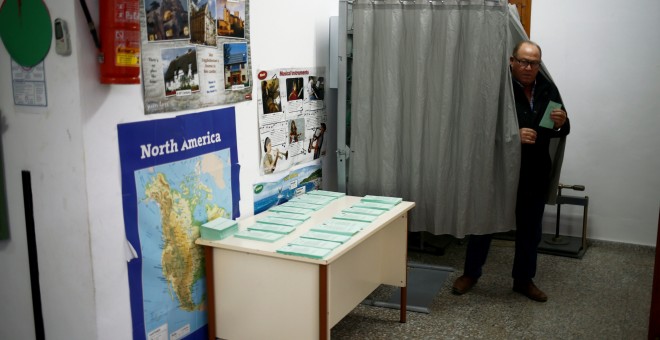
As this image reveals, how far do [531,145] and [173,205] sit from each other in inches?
78.1

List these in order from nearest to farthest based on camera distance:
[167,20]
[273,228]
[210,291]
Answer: [167,20]
[210,291]
[273,228]

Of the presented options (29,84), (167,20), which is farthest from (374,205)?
(29,84)

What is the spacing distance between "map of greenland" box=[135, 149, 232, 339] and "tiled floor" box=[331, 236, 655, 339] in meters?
0.82

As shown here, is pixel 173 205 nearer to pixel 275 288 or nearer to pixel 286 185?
pixel 275 288

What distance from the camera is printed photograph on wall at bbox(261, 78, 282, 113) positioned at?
2961 millimetres

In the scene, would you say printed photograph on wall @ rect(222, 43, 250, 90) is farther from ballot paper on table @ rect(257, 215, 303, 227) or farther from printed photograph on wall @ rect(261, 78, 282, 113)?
ballot paper on table @ rect(257, 215, 303, 227)

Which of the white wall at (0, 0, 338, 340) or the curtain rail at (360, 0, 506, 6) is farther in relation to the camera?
the curtain rail at (360, 0, 506, 6)

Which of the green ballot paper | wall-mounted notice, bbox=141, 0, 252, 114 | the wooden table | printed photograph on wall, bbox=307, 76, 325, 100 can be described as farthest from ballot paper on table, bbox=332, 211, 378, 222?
the green ballot paper

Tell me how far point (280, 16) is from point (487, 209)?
1.50 meters

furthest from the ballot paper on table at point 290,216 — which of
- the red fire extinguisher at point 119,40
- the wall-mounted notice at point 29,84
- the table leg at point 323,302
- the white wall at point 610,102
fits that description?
the white wall at point 610,102

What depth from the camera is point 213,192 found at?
2629 millimetres

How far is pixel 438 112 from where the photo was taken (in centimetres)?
331

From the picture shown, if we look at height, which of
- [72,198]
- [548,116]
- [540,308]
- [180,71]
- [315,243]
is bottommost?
[540,308]

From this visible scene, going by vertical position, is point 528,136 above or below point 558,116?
below
